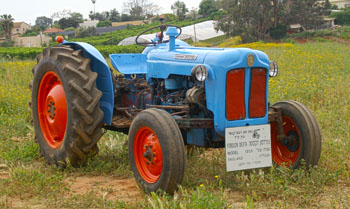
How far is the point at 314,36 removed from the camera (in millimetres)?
44062

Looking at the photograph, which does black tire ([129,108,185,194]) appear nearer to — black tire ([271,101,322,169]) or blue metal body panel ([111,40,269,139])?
blue metal body panel ([111,40,269,139])

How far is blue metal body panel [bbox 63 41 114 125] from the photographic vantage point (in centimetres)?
527

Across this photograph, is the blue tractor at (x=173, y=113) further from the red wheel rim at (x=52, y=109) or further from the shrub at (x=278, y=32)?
the shrub at (x=278, y=32)

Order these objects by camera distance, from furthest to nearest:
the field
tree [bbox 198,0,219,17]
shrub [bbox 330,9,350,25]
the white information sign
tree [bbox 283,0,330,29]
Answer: tree [bbox 198,0,219,17] < shrub [bbox 330,9,350,25] < tree [bbox 283,0,330,29] < the white information sign < the field

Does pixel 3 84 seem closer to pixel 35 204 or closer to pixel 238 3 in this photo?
pixel 35 204

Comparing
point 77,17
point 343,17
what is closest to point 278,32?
point 343,17

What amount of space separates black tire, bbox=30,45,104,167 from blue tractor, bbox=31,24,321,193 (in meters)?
0.01

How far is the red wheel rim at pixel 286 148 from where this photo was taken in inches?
200

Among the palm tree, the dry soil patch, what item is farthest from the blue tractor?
the palm tree

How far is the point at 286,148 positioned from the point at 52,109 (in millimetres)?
2951

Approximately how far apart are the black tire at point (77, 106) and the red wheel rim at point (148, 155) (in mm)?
639

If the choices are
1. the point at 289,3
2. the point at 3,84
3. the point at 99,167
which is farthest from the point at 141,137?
the point at 289,3

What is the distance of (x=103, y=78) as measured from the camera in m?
5.40

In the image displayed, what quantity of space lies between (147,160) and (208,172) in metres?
0.88
